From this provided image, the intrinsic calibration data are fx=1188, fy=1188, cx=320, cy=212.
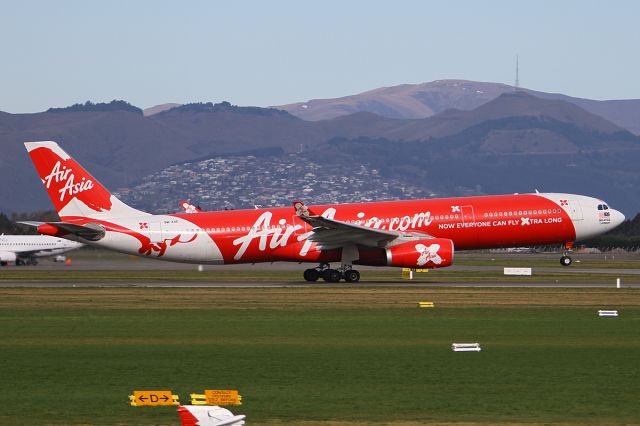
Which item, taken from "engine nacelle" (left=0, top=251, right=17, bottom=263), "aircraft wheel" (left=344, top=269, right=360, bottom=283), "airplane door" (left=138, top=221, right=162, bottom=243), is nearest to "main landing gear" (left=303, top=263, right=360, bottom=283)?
"aircraft wheel" (left=344, top=269, right=360, bottom=283)

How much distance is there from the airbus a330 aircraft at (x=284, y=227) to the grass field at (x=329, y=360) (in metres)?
13.3

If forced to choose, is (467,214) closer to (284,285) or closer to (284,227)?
(284,227)

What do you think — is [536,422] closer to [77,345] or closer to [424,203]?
[77,345]

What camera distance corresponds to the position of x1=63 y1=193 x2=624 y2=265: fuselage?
5700 centimetres

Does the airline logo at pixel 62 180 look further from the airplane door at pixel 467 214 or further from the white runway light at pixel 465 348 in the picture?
the white runway light at pixel 465 348

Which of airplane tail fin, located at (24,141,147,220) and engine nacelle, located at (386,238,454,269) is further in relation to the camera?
airplane tail fin, located at (24,141,147,220)

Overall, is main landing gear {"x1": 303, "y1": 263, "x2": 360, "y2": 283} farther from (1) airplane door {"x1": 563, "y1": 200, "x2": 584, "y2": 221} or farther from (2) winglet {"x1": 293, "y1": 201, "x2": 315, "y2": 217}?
(1) airplane door {"x1": 563, "y1": 200, "x2": 584, "y2": 221}

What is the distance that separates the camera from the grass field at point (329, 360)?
19906mm

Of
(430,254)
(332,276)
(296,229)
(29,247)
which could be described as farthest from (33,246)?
(430,254)

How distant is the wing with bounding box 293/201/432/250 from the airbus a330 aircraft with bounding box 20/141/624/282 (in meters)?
0.06

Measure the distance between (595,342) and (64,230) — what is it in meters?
31.7

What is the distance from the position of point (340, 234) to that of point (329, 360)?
2984cm

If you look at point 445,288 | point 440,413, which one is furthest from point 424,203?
point 440,413

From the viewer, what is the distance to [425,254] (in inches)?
2156
